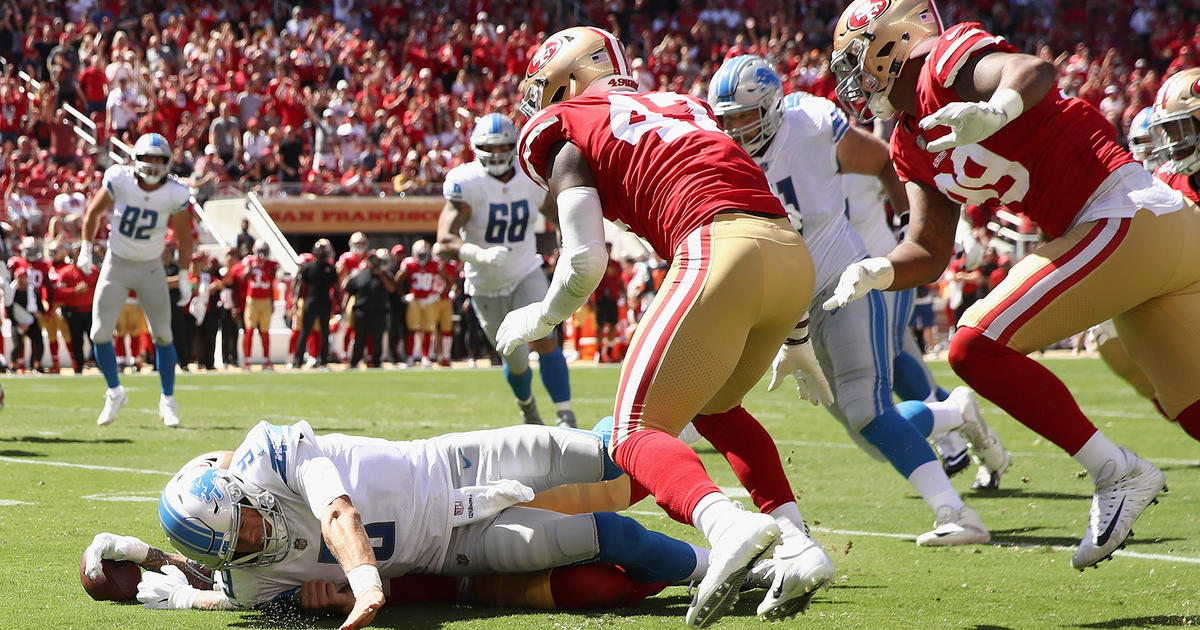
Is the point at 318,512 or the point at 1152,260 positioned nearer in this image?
the point at 318,512

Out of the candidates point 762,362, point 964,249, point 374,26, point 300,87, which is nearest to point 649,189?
point 762,362

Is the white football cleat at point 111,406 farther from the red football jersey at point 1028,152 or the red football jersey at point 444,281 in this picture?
the red football jersey at point 444,281

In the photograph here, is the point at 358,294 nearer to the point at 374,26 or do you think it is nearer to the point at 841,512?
the point at 374,26

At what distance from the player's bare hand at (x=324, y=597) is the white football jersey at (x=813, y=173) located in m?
2.48

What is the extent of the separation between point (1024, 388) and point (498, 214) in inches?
214

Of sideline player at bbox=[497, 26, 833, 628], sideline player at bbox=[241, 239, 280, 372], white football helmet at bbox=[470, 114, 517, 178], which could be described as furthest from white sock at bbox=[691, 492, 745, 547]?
sideline player at bbox=[241, 239, 280, 372]

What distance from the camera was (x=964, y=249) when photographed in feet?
18.0

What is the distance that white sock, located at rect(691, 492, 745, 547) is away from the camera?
2883 millimetres

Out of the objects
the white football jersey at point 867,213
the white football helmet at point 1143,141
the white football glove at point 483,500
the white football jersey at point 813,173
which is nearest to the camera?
the white football glove at point 483,500

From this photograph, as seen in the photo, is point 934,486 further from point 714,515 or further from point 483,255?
point 483,255

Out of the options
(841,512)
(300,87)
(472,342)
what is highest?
(300,87)

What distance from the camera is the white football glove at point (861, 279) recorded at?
3.73 meters

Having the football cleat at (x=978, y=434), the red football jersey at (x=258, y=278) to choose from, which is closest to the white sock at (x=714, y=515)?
the football cleat at (x=978, y=434)

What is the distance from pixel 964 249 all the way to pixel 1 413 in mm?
7592
